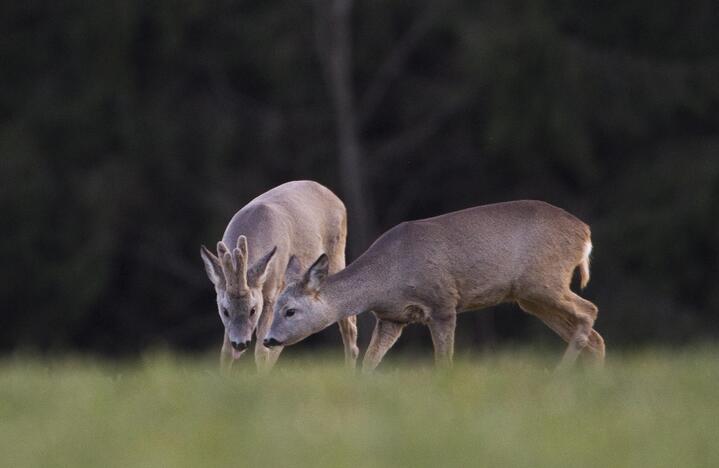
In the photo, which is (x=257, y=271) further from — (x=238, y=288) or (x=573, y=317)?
(x=573, y=317)

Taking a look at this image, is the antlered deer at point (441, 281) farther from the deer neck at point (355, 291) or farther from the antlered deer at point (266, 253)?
the antlered deer at point (266, 253)

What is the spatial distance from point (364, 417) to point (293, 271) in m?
4.69

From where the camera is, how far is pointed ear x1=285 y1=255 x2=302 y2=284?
36.9ft

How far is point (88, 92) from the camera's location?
97.7 ft

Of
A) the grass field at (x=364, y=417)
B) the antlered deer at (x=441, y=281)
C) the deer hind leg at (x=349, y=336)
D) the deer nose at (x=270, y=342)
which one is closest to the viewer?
the grass field at (x=364, y=417)

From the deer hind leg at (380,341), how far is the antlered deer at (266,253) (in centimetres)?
15

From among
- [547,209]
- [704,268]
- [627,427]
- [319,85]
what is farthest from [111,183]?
[627,427]

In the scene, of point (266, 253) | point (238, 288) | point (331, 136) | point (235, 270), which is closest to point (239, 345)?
point (238, 288)

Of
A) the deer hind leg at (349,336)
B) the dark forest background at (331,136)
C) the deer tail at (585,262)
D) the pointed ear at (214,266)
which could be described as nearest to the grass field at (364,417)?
the pointed ear at (214,266)

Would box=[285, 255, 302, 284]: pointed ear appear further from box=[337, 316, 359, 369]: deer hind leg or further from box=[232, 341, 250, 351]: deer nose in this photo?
box=[337, 316, 359, 369]: deer hind leg

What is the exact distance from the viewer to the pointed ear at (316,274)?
36.6ft

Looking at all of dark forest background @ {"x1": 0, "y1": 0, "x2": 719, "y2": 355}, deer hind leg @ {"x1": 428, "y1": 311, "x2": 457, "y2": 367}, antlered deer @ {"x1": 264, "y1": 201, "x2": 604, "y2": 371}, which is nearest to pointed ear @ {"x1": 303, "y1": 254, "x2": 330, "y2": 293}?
antlered deer @ {"x1": 264, "y1": 201, "x2": 604, "y2": 371}

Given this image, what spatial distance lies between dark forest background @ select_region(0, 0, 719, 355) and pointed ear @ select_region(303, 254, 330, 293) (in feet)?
53.3

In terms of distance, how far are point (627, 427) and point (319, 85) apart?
23.6m
